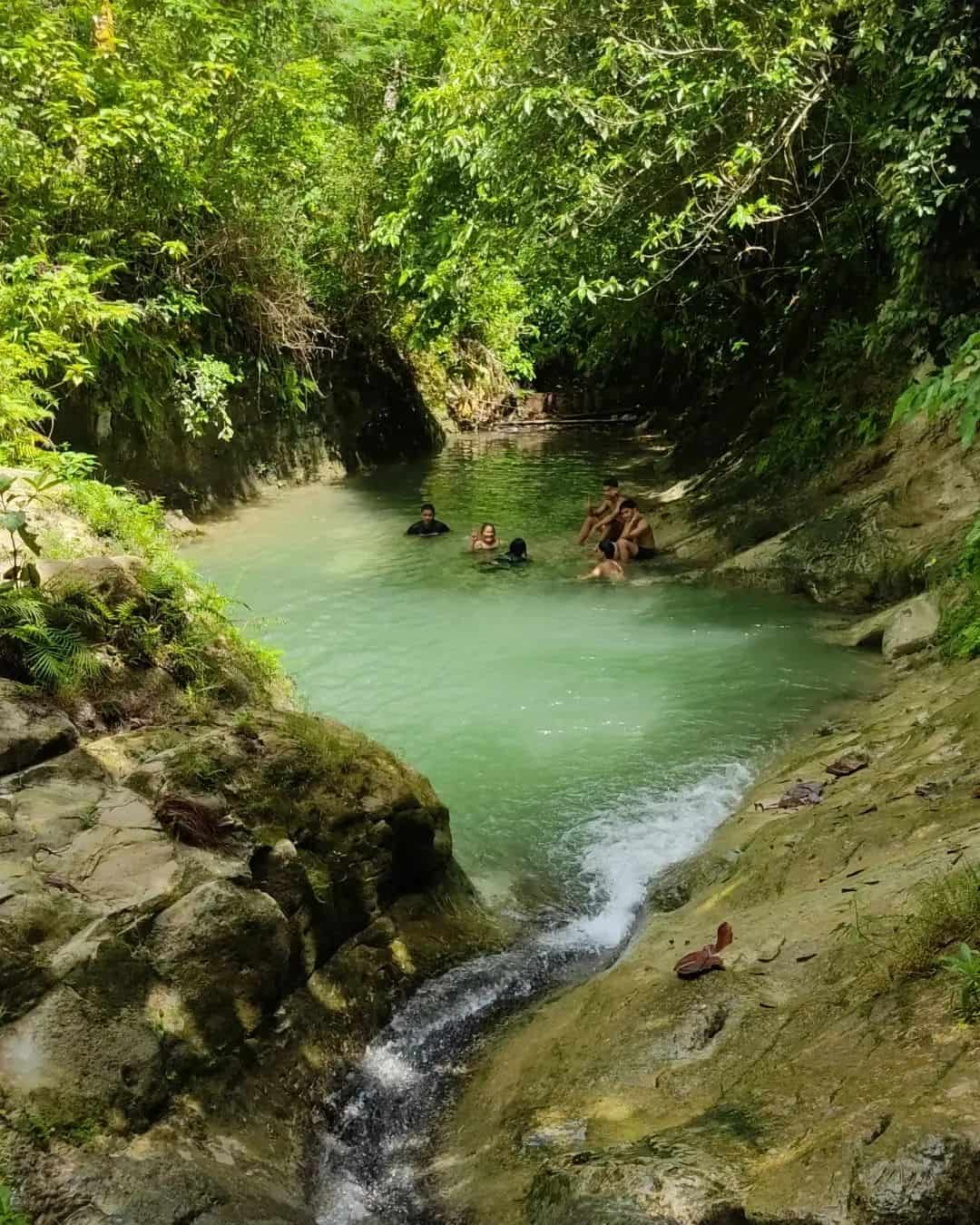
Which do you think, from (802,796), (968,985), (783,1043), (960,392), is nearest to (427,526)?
(802,796)

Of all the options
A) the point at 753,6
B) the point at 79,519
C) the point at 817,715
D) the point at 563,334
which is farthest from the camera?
the point at 563,334

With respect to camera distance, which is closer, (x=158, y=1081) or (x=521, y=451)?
(x=158, y=1081)

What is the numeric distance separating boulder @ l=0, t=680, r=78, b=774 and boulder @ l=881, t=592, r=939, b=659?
6425 millimetres

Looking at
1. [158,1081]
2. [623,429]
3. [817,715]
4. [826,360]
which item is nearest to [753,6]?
[826,360]

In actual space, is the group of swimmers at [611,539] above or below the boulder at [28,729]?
below

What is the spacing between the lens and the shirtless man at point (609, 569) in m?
11.6

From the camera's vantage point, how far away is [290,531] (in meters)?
14.6

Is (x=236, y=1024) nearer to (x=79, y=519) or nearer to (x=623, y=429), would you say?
(x=79, y=519)

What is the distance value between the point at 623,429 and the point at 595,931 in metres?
23.1

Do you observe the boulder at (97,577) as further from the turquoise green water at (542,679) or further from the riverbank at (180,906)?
the turquoise green water at (542,679)

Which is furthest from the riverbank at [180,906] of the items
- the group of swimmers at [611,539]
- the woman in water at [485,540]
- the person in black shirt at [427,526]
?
the person in black shirt at [427,526]

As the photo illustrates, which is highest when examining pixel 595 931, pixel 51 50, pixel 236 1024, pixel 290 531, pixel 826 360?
pixel 51 50

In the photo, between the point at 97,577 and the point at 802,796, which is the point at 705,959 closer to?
the point at 802,796

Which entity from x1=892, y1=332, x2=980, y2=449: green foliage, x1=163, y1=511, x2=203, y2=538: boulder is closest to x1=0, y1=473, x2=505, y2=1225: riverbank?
x1=892, y1=332, x2=980, y2=449: green foliage
